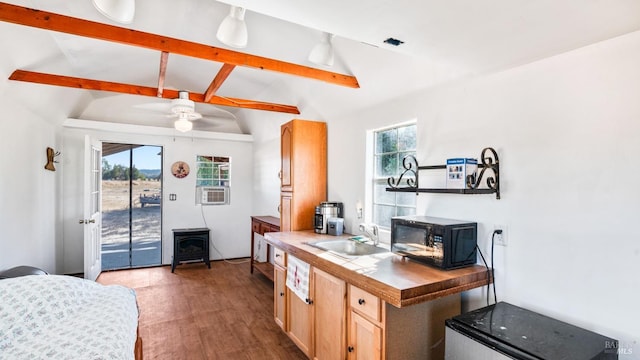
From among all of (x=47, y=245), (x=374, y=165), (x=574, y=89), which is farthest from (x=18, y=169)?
(x=574, y=89)

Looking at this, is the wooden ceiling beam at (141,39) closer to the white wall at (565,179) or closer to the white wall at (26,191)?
the white wall at (565,179)

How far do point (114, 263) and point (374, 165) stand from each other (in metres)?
4.84

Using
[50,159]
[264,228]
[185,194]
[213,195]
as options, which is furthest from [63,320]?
[213,195]

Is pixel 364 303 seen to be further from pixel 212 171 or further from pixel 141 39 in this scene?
pixel 212 171

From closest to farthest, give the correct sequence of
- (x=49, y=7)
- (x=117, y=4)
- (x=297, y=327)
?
(x=117, y=4)
(x=49, y=7)
(x=297, y=327)

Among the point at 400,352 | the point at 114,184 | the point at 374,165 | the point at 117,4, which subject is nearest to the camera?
the point at 117,4

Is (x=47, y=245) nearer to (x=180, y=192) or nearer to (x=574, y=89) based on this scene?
(x=180, y=192)

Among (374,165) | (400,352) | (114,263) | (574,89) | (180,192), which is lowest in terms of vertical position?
(114,263)

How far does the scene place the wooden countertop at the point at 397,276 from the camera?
1661 millimetres

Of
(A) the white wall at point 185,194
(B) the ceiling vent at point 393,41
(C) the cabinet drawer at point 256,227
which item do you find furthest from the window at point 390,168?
(A) the white wall at point 185,194

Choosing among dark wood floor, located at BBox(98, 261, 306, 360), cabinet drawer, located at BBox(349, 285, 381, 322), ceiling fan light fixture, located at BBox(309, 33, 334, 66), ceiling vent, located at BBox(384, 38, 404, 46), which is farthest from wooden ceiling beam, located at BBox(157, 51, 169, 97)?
dark wood floor, located at BBox(98, 261, 306, 360)

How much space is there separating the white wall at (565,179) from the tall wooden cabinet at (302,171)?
169cm

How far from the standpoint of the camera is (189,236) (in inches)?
204

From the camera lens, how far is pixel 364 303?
6.24ft
